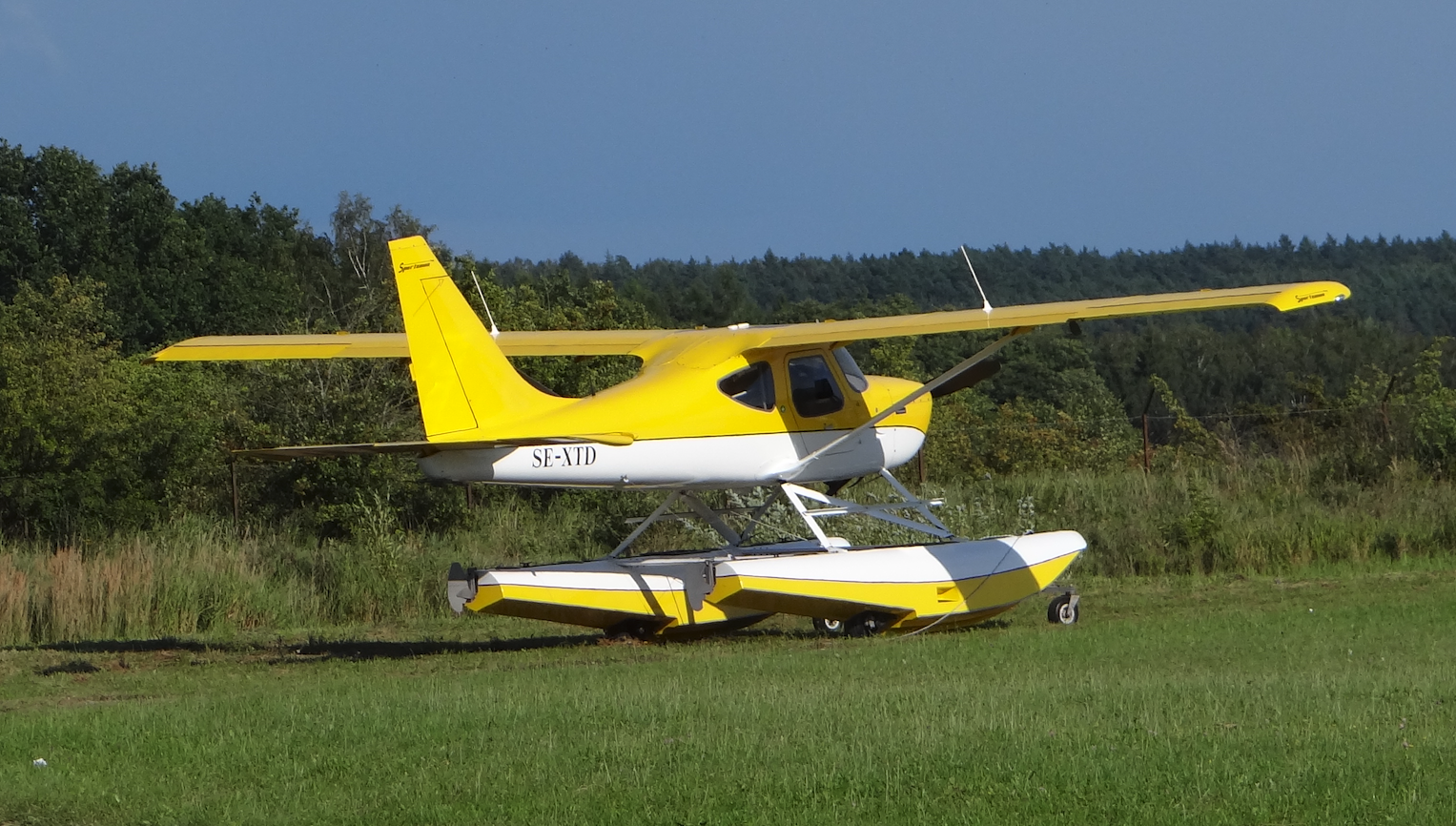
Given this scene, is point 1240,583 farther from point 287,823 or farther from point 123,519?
point 123,519

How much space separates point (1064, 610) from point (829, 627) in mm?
2172

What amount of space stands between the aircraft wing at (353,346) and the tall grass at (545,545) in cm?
283

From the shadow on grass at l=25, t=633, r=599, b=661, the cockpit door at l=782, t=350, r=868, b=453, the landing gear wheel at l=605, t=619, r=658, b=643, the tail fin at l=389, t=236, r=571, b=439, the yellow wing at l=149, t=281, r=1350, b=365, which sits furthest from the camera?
the cockpit door at l=782, t=350, r=868, b=453

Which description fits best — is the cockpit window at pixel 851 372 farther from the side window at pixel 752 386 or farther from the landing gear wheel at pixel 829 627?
the landing gear wheel at pixel 829 627

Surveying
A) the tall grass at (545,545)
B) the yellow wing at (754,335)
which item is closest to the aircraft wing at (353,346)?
the yellow wing at (754,335)

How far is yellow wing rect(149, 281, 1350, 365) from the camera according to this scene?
43.5 feet

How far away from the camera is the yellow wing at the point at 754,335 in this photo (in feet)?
43.5

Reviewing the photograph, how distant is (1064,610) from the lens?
1492 cm

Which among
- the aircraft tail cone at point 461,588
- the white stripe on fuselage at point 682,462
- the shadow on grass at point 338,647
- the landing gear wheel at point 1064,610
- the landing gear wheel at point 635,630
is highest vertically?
the white stripe on fuselage at point 682,462

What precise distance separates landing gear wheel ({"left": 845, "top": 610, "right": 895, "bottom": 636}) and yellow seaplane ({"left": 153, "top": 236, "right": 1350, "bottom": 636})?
2 cm

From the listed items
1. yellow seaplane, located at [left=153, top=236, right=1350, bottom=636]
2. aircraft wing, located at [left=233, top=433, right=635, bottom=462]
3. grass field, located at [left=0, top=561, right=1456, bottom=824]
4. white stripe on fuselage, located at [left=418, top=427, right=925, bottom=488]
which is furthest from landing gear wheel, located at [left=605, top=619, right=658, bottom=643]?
aircraft wing, located at [left=233, top=433, right=635, bottom=462]

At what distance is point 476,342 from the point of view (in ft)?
44.8

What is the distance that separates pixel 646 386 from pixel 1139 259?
128 m

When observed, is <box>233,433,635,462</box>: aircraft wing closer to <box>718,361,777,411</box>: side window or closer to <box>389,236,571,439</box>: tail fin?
<box>389,236,571,439</box>: tail fin
